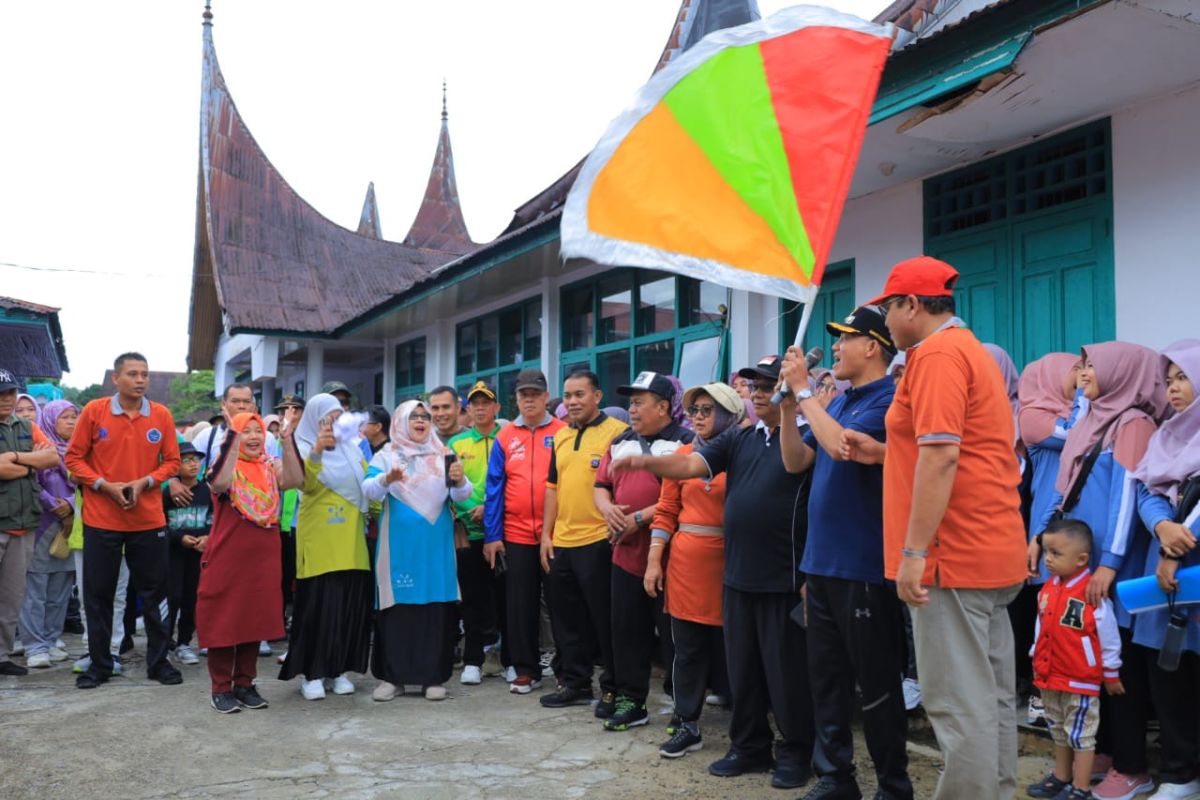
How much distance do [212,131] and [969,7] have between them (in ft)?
44.7

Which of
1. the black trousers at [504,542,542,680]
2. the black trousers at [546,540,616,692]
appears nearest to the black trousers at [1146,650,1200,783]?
the black trousers at [546,540,616,692]

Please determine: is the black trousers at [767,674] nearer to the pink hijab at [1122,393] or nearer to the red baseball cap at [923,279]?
the pink hijab at [1122,393]

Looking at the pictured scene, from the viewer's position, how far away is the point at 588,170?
3.79 metres

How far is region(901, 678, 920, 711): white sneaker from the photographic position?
4.81 metres

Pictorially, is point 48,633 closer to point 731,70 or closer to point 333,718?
point 333,718

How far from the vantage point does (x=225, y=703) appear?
5.56 meters

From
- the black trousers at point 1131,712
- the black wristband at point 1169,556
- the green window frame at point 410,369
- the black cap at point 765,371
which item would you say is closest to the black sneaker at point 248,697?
the black cap at point 765,371

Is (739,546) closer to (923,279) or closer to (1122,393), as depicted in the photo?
(923,279)

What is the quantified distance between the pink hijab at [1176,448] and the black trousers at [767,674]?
1503mm

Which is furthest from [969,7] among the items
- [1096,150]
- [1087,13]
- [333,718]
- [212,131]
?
[212,131]

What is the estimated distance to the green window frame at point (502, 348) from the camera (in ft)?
39.7

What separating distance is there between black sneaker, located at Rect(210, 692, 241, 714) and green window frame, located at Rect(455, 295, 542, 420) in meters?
6.41

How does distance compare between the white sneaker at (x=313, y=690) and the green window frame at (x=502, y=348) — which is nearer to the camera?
the white sneaker at (x=313, y=690)

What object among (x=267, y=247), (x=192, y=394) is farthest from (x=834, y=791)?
(x=192, y=394)
